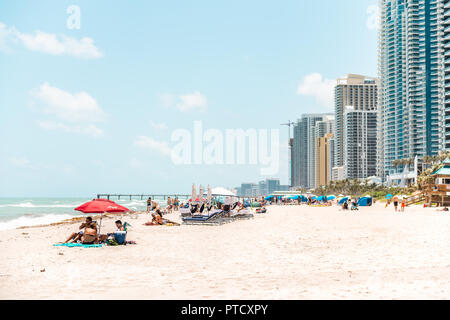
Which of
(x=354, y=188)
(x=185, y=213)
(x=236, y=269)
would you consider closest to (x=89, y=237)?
(x=236, y=269)

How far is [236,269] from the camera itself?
10.2 metres

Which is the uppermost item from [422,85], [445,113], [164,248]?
[422,85]

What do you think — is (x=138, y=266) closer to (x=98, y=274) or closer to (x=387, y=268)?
(x=98, y=274)

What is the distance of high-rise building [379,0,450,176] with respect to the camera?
151 meters

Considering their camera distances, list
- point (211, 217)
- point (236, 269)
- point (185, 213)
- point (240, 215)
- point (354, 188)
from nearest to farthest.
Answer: point (236, 269), point (211, 217), point (185, 213), point (240, 215), point (354, 188)

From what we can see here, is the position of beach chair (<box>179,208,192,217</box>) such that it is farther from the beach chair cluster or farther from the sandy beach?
the sandy beach

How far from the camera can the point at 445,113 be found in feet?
408

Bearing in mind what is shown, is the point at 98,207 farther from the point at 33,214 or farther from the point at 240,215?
the point at 33,214

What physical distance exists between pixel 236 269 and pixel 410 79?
161694mm

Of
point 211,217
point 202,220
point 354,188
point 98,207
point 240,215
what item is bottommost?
point 240,215

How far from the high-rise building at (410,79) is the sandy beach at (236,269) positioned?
438 ft

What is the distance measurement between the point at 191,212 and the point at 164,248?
1311 cm

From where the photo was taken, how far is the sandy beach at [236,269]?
7723 mm
